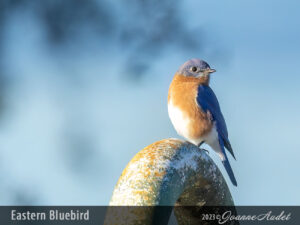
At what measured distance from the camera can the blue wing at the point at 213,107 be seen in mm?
6070

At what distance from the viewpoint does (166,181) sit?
2361mm

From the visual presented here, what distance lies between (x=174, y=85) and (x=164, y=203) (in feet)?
13.4

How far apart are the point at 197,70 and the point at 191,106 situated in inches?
23.1

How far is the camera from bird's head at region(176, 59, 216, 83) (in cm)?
626

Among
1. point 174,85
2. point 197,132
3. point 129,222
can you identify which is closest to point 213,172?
point 129,222

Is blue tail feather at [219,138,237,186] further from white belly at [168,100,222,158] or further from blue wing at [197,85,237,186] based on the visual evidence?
white belly at [168,100,222,158]

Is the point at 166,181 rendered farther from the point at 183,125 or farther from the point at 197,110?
the point at 197,110

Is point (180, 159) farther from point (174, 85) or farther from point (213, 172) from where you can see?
point (174, 85)

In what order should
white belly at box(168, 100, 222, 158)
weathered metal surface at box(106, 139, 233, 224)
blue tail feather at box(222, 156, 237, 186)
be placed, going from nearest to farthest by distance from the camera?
weathered metal surface at box(106, 139, 233, 224), white belly at box(168, 100, 222, 158), blue tail feather at box(222, 156, 237, 186)

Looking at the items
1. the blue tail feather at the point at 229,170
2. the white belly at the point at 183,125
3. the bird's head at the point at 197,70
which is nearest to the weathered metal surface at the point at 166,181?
the white belly at the point at 183,125

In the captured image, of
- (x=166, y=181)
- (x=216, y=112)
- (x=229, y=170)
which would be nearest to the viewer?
(x=166, y=181)

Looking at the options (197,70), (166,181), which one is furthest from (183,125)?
(166,181)

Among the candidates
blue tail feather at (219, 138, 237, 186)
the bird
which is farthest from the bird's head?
blue tail feather at (219, 138, 237, 186)

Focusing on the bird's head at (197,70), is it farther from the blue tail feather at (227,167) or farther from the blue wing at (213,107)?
the blue tail feather at (227,167)
